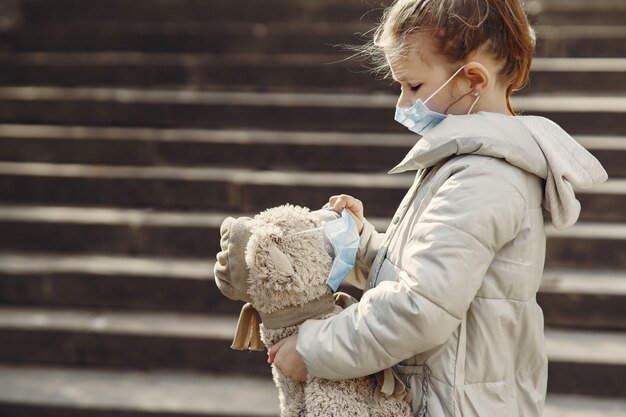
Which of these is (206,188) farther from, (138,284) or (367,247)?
(367,247)

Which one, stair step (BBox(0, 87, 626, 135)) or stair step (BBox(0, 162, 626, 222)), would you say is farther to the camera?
stair step (BBox(0, 87, 626, 135))

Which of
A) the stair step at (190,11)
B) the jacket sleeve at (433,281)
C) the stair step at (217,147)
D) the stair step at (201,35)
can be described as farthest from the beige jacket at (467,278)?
the stair step at (190,11)

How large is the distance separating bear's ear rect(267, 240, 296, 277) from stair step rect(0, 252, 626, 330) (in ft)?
7.39

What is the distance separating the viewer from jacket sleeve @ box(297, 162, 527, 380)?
1472 millimetres

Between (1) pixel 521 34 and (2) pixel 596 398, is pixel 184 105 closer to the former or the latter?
(2) pixel 596 398

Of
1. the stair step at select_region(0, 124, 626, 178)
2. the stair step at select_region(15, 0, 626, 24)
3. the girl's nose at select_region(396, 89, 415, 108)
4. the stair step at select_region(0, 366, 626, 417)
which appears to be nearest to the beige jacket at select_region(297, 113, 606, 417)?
the girl's nose at select_region(396, 89, 415, 108)

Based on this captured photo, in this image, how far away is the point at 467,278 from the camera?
4.84 ft

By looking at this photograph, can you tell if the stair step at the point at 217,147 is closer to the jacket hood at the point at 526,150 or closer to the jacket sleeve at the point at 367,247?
the jacket sleeve at the point at 367,247

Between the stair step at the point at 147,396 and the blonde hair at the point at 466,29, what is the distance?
2222 mm

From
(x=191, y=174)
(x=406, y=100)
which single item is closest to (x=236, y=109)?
(x=191, y=174)

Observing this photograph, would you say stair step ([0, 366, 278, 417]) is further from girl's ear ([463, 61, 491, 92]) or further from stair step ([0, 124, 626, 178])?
girl's ear ([463, 61, 491, 92])

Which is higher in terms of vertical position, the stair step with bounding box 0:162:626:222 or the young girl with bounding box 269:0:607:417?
the young girl with bounding box 269:0:607:417

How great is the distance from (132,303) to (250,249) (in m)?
2.67

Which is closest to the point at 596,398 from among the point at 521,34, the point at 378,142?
the point at 378,142
